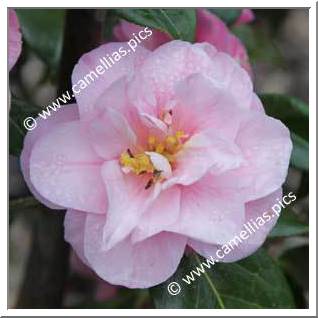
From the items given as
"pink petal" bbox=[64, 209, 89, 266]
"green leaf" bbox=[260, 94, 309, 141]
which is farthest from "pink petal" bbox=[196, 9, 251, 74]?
"pink petal" bbox=[64, 209, 89, 266]

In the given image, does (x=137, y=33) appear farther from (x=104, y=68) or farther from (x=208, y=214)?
(x=208, y=214)

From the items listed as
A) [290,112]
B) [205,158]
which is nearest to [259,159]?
[205,158]

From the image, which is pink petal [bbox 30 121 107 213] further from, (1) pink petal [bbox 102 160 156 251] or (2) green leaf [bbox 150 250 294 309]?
(2) green leaf [bbox 150 250 294 309]

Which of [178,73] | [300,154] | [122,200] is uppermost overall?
[178,73]

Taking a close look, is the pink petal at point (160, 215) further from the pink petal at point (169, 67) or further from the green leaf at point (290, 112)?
the green leaf at point (290, 112)

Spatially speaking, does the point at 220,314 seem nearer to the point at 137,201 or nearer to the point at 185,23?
the point at 137,201

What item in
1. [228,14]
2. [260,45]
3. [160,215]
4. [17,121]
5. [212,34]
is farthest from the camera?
[260,45]
